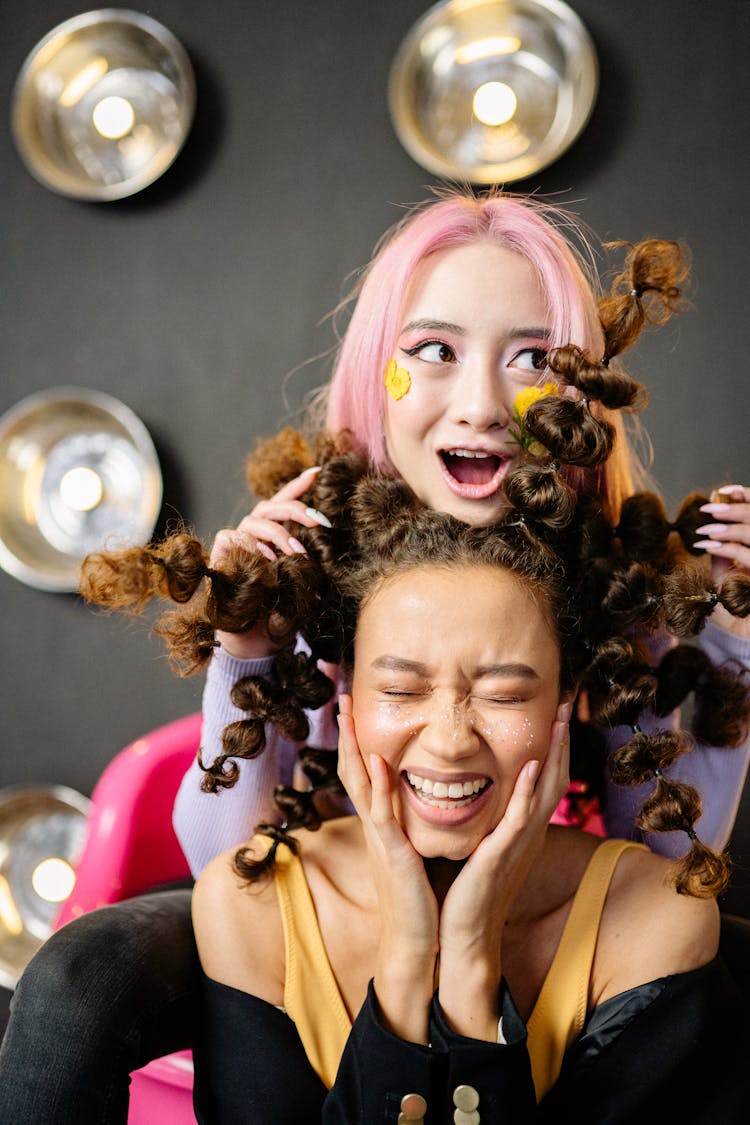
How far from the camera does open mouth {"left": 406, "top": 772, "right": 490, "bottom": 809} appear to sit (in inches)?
44.4

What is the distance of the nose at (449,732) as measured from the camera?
1.10 m

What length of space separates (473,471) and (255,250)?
3.62 ft

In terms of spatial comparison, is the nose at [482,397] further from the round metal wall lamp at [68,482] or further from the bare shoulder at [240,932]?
the round metal wall lamp at [68,482]

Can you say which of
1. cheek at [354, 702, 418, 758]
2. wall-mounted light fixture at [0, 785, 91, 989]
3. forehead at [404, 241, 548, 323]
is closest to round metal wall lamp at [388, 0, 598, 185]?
forehead at [404, 241, 548, 323]

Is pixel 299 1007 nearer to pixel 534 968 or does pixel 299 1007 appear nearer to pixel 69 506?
pixel 534 968

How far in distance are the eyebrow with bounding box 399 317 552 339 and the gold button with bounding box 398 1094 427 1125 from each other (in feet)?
2.60

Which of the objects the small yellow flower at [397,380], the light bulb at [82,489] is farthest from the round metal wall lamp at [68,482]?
the small yellow flower at [397,380]

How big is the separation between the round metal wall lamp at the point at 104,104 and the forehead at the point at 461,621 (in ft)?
4.52

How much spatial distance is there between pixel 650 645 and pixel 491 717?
1.43 ft

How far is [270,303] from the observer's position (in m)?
2.28

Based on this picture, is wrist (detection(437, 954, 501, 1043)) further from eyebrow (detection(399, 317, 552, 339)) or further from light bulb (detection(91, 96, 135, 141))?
light bulb (detection(91, 96, 135, 141))

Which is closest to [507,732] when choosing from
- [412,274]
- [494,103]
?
[412,274]

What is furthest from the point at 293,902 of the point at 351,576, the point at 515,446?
the point at 515,446

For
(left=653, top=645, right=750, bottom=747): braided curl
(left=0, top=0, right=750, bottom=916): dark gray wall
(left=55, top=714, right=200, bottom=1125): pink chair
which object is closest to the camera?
(left=653, top=645, right=750, bottom=747): braided curl
